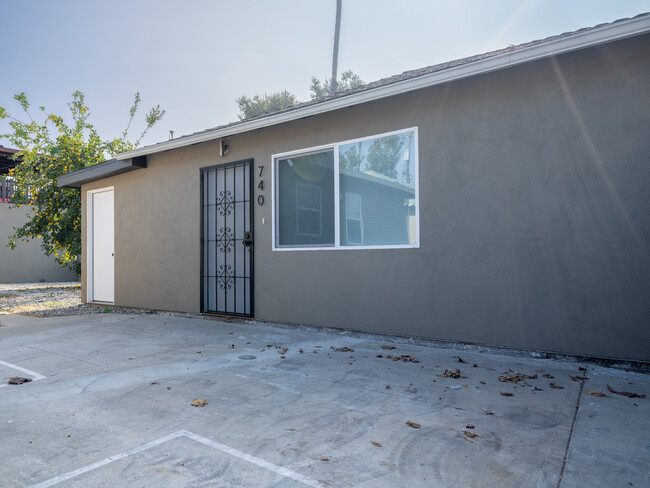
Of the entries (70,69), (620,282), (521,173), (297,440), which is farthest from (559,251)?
(70,69)

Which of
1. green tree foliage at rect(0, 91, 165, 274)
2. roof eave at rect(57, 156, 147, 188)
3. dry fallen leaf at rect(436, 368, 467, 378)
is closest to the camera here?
dry fallen leaf at rect(436, 368, 467, 378)

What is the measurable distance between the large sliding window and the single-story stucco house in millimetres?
19

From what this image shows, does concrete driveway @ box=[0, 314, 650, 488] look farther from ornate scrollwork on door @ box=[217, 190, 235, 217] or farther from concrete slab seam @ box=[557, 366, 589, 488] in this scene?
ornate scrollwork on door @ box=[217, 190, 235, 217]

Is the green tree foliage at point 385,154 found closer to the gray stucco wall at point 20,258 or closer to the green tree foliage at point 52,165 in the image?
the green tree foliage at point 52,165

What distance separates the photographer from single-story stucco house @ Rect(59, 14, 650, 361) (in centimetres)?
408

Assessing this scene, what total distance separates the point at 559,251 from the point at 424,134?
1866mm

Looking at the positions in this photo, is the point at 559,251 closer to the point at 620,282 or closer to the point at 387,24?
the point at 620,282

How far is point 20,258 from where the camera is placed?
16109 millimetres

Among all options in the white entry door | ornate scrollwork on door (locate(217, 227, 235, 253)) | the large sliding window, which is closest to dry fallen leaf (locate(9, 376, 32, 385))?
the large sliding window

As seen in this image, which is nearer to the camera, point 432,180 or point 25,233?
point 432,180

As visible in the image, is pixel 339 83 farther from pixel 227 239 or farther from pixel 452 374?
pixel 452 374

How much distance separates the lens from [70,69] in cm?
1328

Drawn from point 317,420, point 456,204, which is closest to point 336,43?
point 456,204

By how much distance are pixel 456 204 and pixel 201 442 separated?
11.5ft
